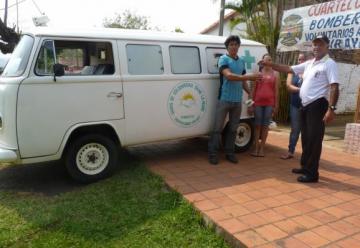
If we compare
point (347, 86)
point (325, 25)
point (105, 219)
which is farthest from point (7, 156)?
→ point (347, 86)

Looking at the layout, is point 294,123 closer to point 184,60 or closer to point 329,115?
point 329,115

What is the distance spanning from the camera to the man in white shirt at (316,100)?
4.42 metres

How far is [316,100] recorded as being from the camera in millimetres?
4621

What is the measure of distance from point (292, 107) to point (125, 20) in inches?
1156

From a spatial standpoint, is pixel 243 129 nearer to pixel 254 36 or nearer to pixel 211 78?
pixel 211 78

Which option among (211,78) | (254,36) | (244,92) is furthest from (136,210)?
(254,36)

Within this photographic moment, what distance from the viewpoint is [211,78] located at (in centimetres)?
591

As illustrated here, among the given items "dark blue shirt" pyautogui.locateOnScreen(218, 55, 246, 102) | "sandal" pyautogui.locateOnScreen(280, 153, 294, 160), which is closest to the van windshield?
"dark blue shirt" pyautogui.locateOnScreen(218, 55, 246, 102)

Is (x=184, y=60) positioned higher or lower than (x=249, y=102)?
higher

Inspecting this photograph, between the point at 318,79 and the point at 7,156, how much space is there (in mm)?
4091

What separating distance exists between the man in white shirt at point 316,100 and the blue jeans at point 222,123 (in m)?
1.16

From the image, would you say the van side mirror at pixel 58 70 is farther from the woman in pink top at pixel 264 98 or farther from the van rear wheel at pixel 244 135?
the van rear wheel at pixel 244 135

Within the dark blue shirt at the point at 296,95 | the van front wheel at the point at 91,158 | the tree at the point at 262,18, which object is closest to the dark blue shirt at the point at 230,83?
the dark blue shirt at the point at 296,95

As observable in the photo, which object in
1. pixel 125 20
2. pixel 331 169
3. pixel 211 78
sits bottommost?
pixel 331 169
